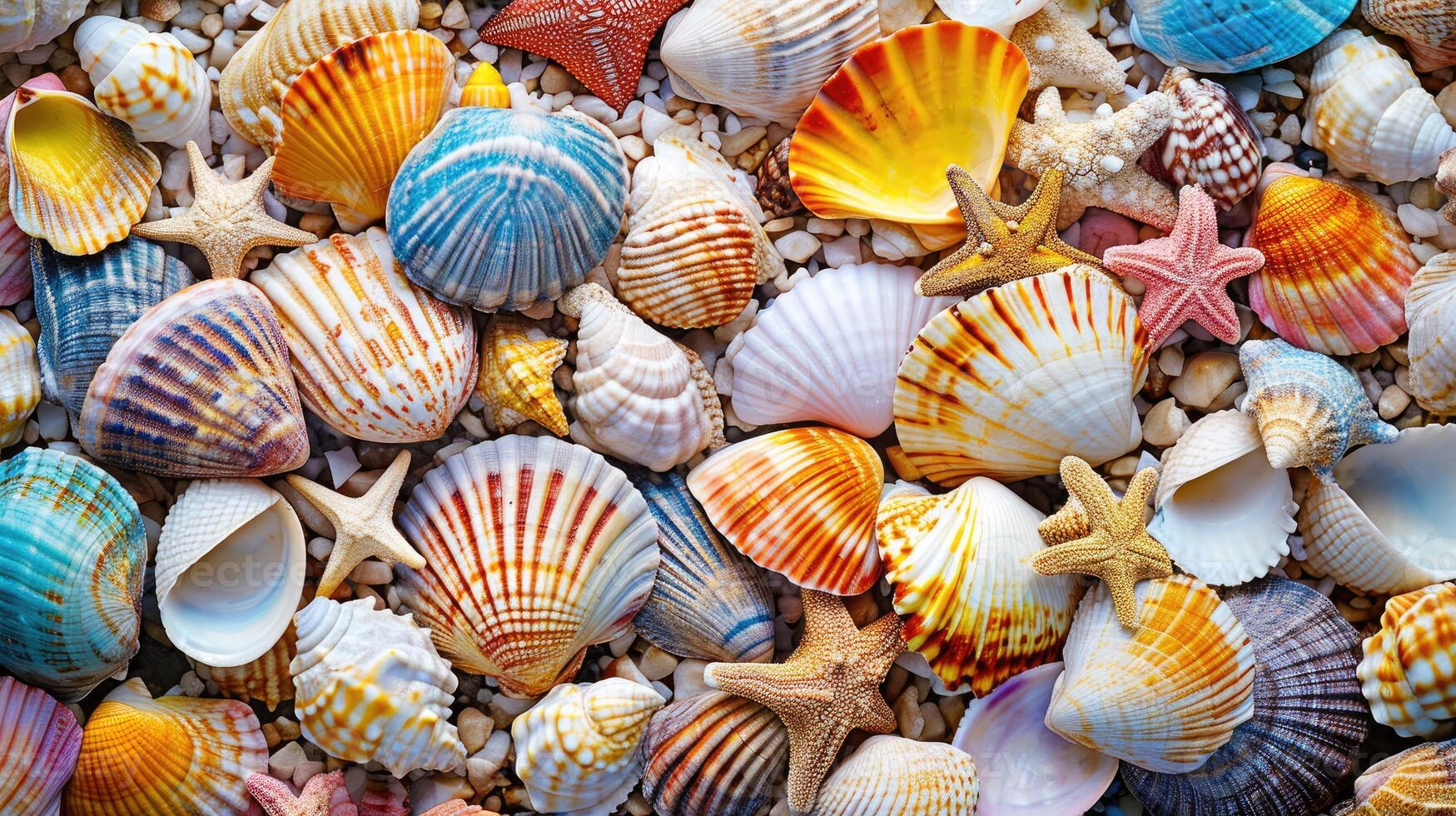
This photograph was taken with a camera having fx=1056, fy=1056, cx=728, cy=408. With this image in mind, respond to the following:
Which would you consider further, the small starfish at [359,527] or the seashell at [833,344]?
the seashell at [833,344]

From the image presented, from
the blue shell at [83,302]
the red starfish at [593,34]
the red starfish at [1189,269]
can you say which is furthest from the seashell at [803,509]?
the blue shell at [83,302]

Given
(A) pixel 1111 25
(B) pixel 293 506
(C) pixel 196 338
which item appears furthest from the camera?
(A) pixel 1111 25

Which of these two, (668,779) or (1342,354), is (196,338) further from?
(1342,354)

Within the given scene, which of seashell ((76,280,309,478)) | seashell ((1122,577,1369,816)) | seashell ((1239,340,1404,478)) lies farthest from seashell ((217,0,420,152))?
seashell ((1122,577,1369,816))

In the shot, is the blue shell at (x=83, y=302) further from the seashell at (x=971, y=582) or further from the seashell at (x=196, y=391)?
the seashell at (x=971, y=582)

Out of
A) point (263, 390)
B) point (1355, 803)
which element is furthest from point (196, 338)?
point (1355, 803)
